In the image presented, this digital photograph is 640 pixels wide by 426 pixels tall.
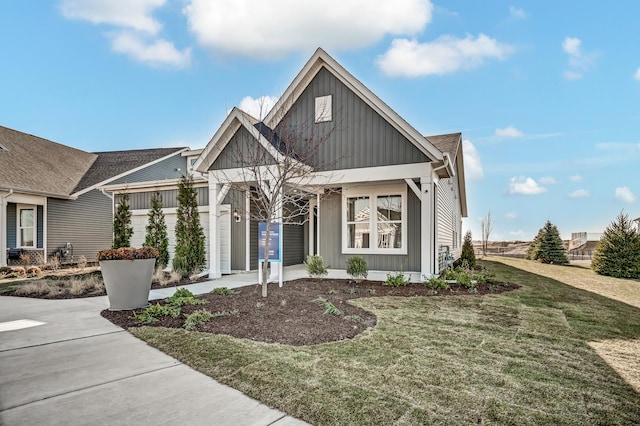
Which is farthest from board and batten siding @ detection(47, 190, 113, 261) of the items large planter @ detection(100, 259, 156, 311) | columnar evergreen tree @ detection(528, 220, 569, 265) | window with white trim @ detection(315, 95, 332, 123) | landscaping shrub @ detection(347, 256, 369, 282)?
columnar evergreen tree @ detection(528, 220, 569, 265)

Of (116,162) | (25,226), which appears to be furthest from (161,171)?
(25,226)

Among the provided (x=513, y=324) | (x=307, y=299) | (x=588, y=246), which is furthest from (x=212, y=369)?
(x=588, y=246)

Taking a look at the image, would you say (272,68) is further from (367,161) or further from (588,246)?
(588,246)

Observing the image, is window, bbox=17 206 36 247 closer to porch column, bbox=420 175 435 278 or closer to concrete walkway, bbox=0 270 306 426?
concrete walkway, bbox=0 270 306 426

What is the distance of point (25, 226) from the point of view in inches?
667

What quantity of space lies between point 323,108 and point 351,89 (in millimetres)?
1061

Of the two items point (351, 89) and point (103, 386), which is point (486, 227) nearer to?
point (351, 89)

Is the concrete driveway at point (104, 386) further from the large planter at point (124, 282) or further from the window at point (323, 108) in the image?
the window at point (323, 108)

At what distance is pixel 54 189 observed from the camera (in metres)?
16.5

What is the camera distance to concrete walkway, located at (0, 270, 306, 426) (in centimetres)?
283

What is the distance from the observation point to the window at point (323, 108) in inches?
457

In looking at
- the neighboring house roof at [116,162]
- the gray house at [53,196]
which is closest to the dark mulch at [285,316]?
the gray house at [53,196]

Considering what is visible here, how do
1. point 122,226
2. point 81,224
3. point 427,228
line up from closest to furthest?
point 427,228 < point 122,226 < point 81,224

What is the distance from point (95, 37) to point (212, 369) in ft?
39.3
